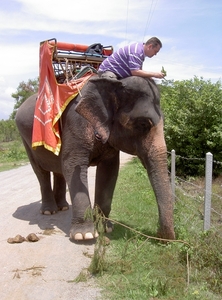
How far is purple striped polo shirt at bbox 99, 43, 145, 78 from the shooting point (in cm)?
534

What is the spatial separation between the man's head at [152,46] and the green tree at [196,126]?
23.2 ft

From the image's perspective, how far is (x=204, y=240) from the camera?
15.5 feet

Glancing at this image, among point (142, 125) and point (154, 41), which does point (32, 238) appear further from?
point (154, 41)

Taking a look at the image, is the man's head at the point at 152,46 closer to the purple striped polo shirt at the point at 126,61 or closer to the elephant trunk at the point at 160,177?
the purple striped polo shirt at the point at 126,61

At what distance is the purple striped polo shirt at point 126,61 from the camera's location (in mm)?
5340

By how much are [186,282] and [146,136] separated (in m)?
1.90

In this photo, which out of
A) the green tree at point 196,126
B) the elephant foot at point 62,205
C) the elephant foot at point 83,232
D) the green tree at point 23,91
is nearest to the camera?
the elephant foot at point 83,232

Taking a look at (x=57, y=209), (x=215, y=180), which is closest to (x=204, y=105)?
(x=215, y=180)

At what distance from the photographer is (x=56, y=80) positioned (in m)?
6.39

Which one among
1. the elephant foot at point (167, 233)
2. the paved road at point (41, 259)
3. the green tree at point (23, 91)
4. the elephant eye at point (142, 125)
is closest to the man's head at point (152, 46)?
the elephant eye at point (142, 125)

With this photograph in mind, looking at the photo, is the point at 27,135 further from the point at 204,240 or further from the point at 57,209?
the point at 204,240

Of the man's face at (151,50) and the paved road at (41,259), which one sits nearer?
the paved road at (41,259)

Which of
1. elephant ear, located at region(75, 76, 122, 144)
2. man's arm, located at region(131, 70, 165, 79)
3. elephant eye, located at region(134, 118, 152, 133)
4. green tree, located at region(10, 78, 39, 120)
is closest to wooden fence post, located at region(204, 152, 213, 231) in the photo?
elephant eye, located at region(134, 118, 152, 133)

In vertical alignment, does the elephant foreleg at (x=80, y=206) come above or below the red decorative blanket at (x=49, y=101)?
below
